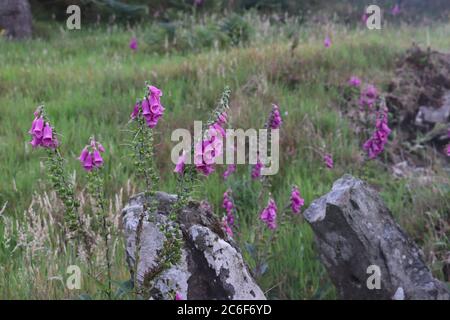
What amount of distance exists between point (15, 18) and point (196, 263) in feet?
27.5

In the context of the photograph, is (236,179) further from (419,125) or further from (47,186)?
(419,125)

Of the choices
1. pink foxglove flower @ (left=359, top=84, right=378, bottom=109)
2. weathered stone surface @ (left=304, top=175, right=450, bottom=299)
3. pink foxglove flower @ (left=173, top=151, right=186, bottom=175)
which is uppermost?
pink foxglove flower @ (left=173, top=151, right=186, bottom=175)

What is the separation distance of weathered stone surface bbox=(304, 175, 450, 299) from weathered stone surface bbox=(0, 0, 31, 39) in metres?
8.03

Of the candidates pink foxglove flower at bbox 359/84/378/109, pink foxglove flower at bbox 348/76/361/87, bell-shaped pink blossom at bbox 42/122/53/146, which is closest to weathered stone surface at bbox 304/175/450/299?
bell-shaped pink blossom at bbox 42/122/53/146

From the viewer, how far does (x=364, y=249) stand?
9.79 feet

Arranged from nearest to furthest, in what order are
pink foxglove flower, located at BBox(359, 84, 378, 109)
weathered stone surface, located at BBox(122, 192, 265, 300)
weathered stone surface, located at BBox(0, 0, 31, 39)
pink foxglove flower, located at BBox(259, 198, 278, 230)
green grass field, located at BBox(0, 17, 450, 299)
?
weathered stone surface, located at BBox(122, 192, 265, 300), pink foxglove flower, located at BBox(259, 198, 278, 230), green grass field, located at BBox(0, 17, 450, 299), pink foxglove flower, located at BBox(359, 84, 378, 109), weathered stone surface, located at BBox(0, 0, 31, 39)

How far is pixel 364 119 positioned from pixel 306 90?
912mm

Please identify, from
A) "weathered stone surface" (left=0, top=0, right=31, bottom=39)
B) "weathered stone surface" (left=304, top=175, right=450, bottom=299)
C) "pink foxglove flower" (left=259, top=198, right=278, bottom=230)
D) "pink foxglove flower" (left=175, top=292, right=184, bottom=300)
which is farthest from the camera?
"weathered stone surface" (left=0, top=0, right=31, bottom=39)

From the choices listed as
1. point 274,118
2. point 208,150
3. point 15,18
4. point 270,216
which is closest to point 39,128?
point 208,150

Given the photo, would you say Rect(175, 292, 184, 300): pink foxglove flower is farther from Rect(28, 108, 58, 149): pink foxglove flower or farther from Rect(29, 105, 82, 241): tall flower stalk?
Rect(28, 108, 58, 149): pink foxglove flower

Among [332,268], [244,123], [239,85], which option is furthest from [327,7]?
[332,268]

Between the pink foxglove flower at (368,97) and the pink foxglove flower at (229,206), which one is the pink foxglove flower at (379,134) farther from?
the pink foxglove flower at (368,97)

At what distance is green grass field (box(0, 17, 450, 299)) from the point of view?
3.44 meters

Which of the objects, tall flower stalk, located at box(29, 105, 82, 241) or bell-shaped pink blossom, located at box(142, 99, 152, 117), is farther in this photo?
tall flower stalk, located at box(29, 105, 82, 241)
